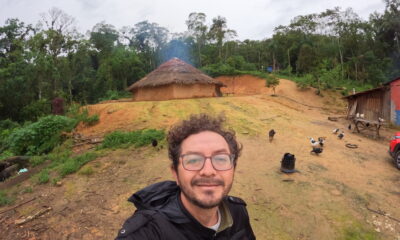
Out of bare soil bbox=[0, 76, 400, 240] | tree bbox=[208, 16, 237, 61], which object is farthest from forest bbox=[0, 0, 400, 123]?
bare soil bbox=[0, 76, 400, 240]

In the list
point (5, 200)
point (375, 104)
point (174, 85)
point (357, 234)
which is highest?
point (174, 85)

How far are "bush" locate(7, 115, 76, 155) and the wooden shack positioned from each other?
1773 cm

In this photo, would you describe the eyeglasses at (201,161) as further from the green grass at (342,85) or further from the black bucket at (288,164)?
the green grass at (342,85)

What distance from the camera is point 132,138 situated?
353 inches

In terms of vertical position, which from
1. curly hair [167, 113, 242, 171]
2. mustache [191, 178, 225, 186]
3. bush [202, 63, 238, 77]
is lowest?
mustache [191, 178, 225, 186]

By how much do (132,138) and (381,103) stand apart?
15.3 m

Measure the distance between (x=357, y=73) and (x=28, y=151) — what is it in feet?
106

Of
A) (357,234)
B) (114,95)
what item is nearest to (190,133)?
(357,234)

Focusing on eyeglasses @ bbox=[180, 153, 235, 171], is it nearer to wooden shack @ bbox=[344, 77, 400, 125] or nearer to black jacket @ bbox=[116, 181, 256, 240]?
black jacket @ bbox=[116, 181, 256, 240]

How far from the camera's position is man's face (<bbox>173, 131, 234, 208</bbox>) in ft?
4.68

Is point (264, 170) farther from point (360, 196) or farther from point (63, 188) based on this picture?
point (63, 188)

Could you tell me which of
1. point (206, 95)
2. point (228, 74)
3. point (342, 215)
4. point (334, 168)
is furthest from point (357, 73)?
point (342, 215)

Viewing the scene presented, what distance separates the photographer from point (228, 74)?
29688 millimetres

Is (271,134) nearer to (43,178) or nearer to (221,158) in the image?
(43,178)
